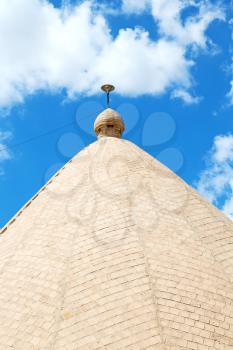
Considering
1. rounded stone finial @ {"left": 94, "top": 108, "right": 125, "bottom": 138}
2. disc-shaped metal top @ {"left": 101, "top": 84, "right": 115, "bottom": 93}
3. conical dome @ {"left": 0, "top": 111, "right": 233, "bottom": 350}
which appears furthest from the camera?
disc-shaped metal top @ {"left": 101, "top": 84, "right": 115, "bottom": 93}

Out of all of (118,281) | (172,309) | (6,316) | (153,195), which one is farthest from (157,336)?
(153,195)

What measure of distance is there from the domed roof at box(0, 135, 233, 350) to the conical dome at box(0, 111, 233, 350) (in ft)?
0.04

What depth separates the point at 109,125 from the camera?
1030 centimetres

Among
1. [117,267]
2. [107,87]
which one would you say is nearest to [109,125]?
[107,87]

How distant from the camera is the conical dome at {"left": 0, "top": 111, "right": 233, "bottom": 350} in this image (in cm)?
505

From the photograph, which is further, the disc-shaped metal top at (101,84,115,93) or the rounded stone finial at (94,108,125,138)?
the disc-shaped metal top at (101,84,115,93)

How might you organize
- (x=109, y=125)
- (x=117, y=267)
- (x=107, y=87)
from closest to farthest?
1. (x=117, y=267)
2. (x=109, y=125)
3. (x=107, y=87)

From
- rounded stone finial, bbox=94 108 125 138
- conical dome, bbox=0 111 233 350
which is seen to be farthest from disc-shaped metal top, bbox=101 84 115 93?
conical dome, bbox=0 111 233 350

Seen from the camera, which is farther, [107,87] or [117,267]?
[107,87]

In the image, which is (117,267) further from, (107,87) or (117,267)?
(107,87)

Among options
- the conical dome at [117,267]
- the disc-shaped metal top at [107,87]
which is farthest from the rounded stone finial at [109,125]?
the conical dome at [117,267]

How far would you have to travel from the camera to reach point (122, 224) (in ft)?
21.1

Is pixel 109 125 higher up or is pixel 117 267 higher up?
pixel 109 125

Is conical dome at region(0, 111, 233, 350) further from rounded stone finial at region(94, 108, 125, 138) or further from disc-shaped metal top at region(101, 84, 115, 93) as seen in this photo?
disc-shaped metal top at region(101, 84, 115, 93)
